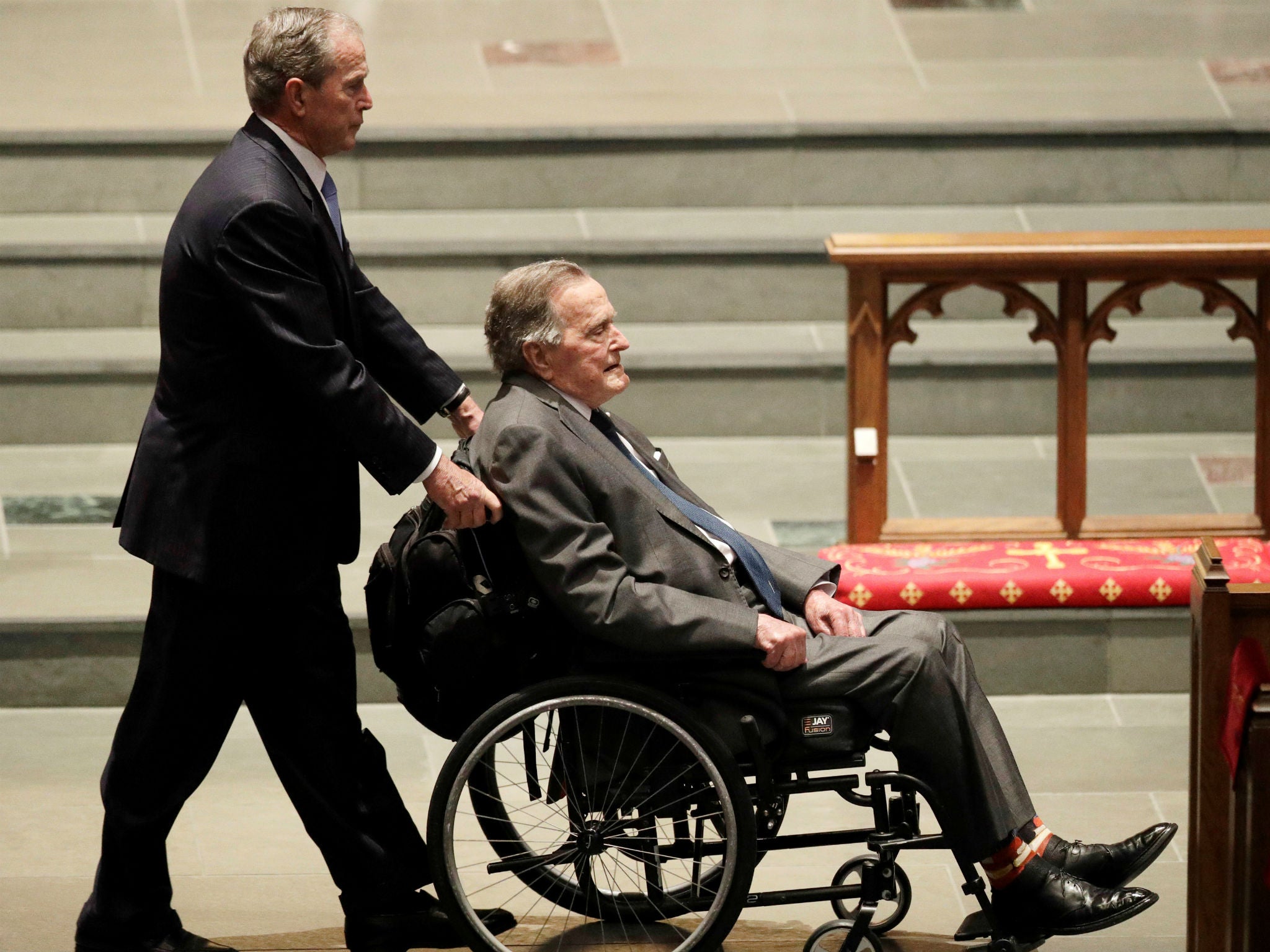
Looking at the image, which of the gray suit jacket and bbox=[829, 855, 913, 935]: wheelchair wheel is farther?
bbox=[829, 855, 913, 935]: wheelchair wheel

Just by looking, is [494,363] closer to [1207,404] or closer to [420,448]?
[420,448]

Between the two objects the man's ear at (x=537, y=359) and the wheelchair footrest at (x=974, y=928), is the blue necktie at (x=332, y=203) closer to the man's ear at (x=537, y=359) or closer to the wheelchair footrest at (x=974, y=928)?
the man's ear at (x=537, y=359)

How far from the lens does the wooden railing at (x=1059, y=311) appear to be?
13.2 ft

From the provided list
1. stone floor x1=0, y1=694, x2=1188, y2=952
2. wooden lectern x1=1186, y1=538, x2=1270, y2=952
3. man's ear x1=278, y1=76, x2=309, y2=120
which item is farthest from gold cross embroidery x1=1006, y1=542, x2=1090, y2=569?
man's ear x1=278, y1=76, x2=309, y2=120

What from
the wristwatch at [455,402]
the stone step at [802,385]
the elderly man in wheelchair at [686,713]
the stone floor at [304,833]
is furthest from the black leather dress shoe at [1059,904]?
the stone step at [802,385]

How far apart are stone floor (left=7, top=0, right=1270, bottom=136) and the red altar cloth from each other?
6.50 ft

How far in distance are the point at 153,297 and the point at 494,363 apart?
292 centimetres

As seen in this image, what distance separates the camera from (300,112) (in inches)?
102

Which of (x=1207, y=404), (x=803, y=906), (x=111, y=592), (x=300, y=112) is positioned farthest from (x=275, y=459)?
(x=1207, y=404)

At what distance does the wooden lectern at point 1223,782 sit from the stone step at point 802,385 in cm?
285

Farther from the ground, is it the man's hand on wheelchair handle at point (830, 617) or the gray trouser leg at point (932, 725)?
the man's hand on wheelchair handle at point (830, 617)

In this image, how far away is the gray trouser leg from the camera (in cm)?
255

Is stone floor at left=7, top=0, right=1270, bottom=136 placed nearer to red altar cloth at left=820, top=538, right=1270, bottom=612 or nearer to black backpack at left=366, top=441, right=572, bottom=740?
red altar cloth at left=820, top=538, right=1270, bottom=612

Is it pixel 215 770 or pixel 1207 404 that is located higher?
pixel 1207 404
